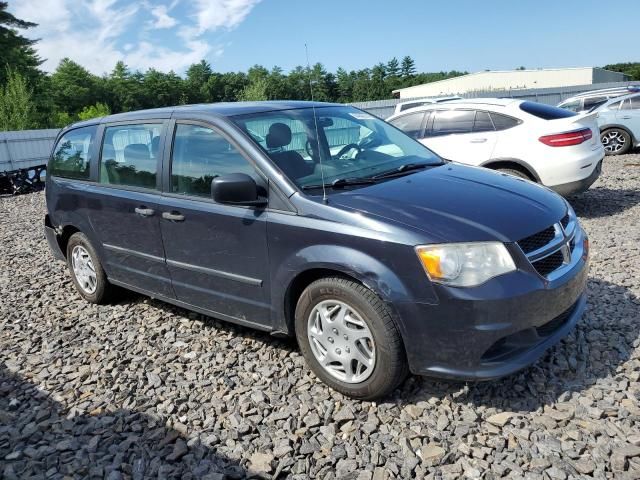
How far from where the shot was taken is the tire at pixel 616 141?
42.6 feet

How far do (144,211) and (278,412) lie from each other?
1.93 metres

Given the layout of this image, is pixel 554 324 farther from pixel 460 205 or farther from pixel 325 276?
pixel 325 276

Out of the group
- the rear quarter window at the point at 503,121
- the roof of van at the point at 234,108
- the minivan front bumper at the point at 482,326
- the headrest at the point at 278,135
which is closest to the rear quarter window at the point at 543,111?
the rear quarter window at the point at 503,121

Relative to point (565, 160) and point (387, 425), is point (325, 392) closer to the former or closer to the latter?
point (387, 425)

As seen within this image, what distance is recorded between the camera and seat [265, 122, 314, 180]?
3.33m

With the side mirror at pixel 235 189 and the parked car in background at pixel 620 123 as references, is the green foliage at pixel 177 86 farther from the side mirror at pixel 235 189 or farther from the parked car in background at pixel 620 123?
the side mirror at pixel 235 189

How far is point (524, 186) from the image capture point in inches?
139

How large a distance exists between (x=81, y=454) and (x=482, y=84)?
73278 mm

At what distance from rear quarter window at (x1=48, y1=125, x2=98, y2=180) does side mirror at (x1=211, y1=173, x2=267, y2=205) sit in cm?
225

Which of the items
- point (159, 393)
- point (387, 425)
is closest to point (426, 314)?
point (387, 425)

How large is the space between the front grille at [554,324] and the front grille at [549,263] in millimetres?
299

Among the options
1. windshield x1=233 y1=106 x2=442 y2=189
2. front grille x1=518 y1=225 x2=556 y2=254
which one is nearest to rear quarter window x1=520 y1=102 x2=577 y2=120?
windshield x1=233 y1=106 x2=442 y2=189

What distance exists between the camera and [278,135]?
3582 millimetres

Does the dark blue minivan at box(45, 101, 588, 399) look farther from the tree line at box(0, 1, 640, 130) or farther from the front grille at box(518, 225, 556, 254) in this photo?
the tree line at box(0, 1, 640, 130)
